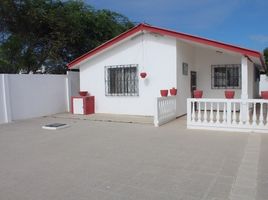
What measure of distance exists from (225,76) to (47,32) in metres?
10.7

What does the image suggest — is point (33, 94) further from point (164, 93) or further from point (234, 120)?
point (234, 120)

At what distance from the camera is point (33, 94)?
11.4 meters

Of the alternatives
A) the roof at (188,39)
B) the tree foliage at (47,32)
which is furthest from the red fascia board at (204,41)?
the tree foliage at (47,32)

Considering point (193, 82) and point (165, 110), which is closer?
point (165, 110)

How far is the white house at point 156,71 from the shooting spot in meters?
10.4

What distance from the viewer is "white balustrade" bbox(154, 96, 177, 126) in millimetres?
8758

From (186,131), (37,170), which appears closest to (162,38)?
(186,131)

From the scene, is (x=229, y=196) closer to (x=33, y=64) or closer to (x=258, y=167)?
(x=258, y=167)

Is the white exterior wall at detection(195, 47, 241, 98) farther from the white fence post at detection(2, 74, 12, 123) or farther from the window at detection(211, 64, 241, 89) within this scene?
the white fence post at detection(2, 74, 12, 123)

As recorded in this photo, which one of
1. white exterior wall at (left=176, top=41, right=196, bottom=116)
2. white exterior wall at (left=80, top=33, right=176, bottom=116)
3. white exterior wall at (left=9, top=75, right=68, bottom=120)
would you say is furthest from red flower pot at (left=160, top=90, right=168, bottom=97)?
white exterior wall at (left=9, top=75, right=68, bottom=120)

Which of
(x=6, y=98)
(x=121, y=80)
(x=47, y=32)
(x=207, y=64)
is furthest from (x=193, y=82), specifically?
(x=47, y=32)

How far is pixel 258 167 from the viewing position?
4.57 meters

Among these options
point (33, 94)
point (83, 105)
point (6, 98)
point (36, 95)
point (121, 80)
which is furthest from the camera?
point (83, 105)

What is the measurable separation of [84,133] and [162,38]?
5.08m
